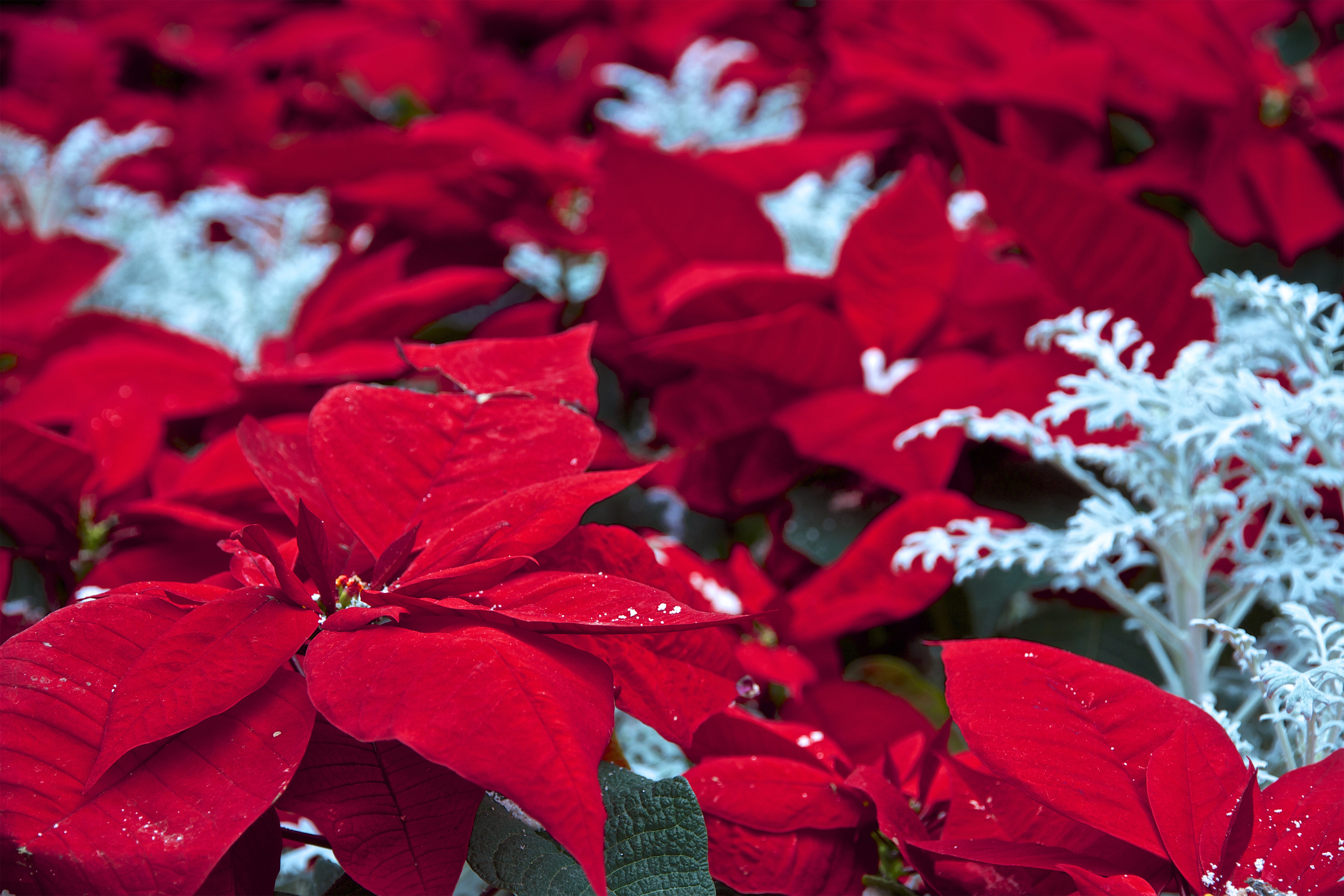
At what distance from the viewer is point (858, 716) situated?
43 cm

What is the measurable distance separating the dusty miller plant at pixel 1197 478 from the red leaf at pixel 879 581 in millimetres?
11

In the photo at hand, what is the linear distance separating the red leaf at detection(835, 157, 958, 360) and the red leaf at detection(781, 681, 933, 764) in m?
0.18

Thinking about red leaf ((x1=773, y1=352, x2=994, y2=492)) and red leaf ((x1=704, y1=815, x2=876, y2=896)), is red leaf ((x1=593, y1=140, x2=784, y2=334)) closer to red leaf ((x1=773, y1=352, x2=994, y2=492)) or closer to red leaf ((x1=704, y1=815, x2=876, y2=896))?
red leaf ((x1=773, y1=352, x2=994, y2=492))

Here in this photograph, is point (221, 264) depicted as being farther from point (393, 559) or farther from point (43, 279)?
point (393, 559)

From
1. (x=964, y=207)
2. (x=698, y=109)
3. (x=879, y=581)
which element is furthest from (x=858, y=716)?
(x=698, y=109)

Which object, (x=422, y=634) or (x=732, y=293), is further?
(x=732, y=293)

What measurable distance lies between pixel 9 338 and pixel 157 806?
44 centimetres

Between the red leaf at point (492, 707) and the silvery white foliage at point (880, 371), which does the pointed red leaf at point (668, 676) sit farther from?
the silvery white foliage at point (880, 371)

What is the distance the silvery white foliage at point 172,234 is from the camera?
683 mm

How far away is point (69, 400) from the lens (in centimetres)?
52

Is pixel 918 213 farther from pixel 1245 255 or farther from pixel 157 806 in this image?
pixel 157 806

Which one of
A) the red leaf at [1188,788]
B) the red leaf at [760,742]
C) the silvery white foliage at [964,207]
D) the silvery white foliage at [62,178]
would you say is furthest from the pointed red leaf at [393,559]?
the silvery white foliage at [62,178]

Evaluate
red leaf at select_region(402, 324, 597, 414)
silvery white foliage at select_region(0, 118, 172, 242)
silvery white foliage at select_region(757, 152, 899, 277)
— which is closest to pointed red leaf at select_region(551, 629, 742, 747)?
red leaf at select_region(402, 324, 597, 414)

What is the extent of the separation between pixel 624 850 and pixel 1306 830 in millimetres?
190
